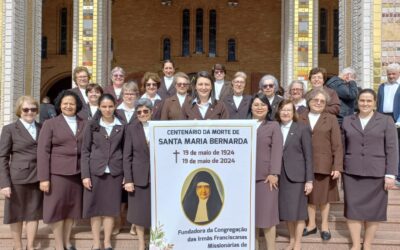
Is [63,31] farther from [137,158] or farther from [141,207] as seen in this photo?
[141,207]

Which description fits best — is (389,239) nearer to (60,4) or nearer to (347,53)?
(347,53)

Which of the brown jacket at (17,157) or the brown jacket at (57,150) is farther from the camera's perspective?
the brown jacket at (17,157)

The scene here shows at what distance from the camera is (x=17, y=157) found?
6.25 m

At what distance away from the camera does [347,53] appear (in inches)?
434

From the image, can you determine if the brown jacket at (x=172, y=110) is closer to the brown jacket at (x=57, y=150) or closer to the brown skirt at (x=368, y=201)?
the brown jacket at (x=57, y=150)

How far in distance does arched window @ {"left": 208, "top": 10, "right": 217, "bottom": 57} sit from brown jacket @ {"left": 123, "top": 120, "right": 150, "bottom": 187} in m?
19.1

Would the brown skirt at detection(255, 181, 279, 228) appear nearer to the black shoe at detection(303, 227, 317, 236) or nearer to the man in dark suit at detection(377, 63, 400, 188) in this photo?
the black shoe at detection(303, 227, 317, 236)

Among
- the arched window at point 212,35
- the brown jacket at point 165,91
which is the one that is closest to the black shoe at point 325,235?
the brown jacket at point 165,91

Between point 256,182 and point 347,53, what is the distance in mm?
5964

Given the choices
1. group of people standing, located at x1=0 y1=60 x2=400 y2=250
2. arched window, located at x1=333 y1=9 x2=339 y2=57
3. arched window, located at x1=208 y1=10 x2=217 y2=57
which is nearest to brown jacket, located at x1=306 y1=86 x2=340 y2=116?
group of people standing, located at x1=0 y1=60 x2=400 y2=250

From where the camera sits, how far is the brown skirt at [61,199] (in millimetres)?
6156

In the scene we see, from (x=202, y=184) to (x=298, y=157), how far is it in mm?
1190

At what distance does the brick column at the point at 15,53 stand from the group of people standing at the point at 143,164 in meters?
5.00

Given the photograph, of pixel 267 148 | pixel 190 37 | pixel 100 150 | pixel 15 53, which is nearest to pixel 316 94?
pixel 267 148
